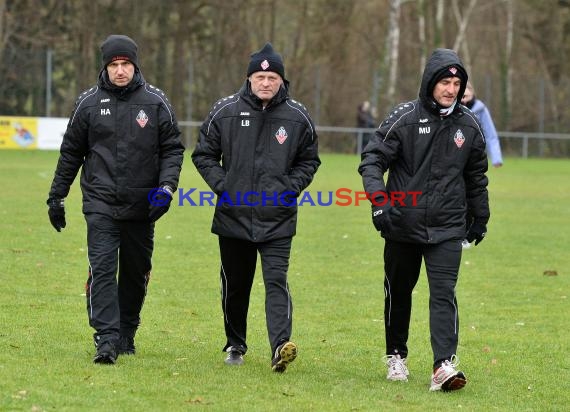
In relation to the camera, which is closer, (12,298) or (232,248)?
(232,248)

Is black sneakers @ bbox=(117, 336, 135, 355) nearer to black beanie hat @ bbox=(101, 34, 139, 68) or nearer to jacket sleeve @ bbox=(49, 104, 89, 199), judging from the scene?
jacket sleeve @ bbox=(49, 104, 89, 199)

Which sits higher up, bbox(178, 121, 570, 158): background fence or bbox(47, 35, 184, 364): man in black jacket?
bbox(47, 35, 184, 364): man in black jacket

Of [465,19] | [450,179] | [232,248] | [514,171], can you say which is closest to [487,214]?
[450,179]

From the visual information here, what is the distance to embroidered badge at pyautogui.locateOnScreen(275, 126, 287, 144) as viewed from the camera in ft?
24.8

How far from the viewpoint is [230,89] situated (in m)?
41.4

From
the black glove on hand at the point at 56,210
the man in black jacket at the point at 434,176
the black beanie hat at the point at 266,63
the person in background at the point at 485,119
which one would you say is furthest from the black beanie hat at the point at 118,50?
the person in background at the point at 485,119

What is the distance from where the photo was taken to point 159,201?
7.68m

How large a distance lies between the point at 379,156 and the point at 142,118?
159 centimetres

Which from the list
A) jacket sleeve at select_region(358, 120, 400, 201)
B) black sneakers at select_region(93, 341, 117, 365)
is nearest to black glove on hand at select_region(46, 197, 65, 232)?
black sneakers at select_region(93, 341, 117, 365)

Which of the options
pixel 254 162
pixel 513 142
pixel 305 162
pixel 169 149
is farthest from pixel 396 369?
pixel 513 142

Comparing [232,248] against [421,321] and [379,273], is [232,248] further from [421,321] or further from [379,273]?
[379,273]

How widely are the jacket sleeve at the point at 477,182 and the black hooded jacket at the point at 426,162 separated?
0.05ft

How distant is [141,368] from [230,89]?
3436 centimetres

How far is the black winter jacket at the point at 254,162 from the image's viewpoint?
751cm
